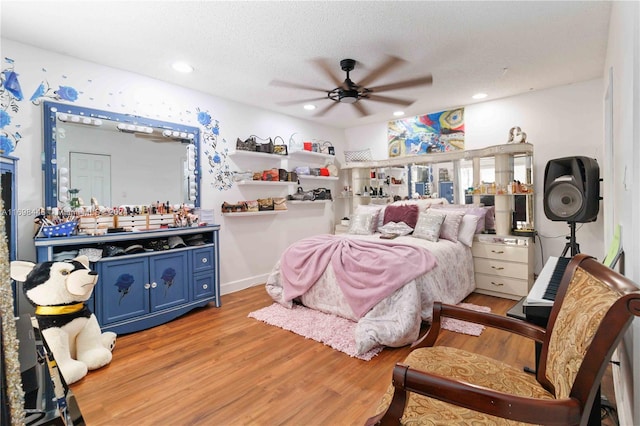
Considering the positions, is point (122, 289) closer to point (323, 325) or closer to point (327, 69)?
point (323, 325)

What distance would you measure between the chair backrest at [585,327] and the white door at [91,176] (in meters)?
3.64

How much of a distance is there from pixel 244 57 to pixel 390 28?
1.35 m

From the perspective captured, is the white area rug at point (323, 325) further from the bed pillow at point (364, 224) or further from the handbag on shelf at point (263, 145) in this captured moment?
the handbag on shelf at point (263, 145)

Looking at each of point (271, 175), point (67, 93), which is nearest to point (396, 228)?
point (271, 175)

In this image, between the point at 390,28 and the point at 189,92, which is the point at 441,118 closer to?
the point at 390,28

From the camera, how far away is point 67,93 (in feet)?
9.67

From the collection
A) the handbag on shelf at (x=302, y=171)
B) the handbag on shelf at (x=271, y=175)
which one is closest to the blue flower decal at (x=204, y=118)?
the handbag on shelf at (x=271, y=175)

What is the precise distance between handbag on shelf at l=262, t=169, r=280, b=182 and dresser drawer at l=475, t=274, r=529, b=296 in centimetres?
296

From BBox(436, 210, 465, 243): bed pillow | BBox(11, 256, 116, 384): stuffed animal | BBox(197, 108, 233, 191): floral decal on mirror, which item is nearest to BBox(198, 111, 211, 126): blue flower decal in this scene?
BBox(197, 108, 233, 191): floral decal on mirror

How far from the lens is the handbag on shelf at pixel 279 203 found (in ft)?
15.3

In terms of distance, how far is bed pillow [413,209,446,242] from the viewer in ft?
12.3

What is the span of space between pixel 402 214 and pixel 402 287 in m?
1.76

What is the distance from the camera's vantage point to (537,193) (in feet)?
13.4

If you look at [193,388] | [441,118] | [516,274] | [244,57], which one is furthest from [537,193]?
[193,388]
